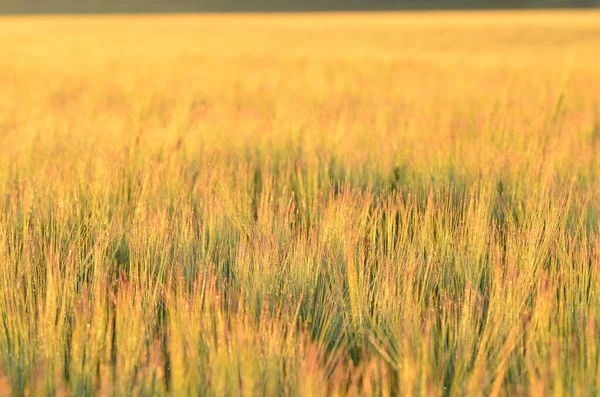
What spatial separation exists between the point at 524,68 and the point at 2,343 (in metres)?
5.22

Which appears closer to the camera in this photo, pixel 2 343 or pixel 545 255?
pixel 2 343

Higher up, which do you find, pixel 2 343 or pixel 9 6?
pixel 2 343

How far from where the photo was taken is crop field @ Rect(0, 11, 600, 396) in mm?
1147

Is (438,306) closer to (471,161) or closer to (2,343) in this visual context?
(2,343)

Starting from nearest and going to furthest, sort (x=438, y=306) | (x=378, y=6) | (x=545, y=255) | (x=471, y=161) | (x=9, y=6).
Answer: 1. (x=438, y=306)
2. (x=545, y=255)
3. (x=471, y=161)
4. (x=9, y=6)
5. (x=378, y=6)

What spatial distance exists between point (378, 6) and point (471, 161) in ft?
109

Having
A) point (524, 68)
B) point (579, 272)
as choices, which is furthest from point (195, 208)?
point (524, 68)

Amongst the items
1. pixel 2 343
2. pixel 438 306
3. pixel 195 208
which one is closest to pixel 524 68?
pixel 195 208

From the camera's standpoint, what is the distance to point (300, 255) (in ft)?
4.77

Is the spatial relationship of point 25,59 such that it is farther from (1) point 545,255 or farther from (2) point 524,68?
(1) point 545,255

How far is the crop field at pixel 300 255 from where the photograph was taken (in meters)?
1.15

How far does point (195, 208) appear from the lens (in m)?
1.96

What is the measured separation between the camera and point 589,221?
1881mm

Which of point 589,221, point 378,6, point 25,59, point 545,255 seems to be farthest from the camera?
point 378,6
